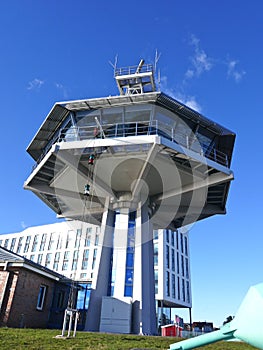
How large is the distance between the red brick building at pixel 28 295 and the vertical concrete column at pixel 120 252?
342cm

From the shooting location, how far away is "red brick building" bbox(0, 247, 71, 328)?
15133 millimetres

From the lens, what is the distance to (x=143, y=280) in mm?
18422

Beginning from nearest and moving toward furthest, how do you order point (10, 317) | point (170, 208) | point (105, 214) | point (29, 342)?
point (29, 342) → point (10, 317) → point (105, 214) → point (170, 208)

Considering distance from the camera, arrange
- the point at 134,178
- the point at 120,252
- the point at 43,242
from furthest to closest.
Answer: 1. the point at 43,242
2. the point at 134,178
3. the point at 120,252

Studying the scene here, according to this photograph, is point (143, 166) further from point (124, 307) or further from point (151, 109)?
point (124, 307)

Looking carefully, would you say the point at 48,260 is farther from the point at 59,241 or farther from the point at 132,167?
the point at 132,167

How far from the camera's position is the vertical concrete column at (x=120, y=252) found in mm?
18641

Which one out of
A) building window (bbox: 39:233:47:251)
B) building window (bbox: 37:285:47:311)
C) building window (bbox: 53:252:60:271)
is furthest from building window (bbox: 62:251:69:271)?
building window (bbox: 37:285:47:311)

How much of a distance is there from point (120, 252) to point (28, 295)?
19.8 feet

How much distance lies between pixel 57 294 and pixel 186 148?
41.2 feet

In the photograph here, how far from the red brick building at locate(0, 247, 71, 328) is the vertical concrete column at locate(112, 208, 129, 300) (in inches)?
135

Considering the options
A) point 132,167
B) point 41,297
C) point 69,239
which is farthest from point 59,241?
point 132,167

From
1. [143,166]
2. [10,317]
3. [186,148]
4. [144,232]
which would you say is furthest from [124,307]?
[186,148]

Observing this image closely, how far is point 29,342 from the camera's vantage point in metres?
7.21
